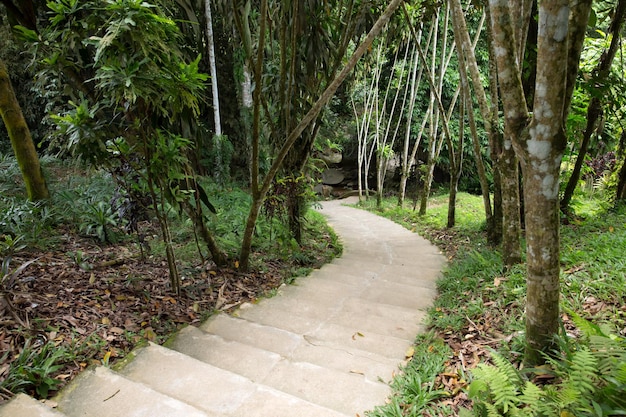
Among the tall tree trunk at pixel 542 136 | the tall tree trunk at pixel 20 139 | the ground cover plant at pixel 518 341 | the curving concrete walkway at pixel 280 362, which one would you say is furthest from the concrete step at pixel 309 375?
the tall tree trunk at pixel 20 139

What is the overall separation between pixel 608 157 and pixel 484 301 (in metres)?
8.67

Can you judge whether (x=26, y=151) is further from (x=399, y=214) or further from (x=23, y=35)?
(x=399, y=214)

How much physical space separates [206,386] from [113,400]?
421 millimetres

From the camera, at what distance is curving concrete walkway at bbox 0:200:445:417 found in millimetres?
1703

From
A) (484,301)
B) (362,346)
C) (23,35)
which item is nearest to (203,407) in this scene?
(362,346)

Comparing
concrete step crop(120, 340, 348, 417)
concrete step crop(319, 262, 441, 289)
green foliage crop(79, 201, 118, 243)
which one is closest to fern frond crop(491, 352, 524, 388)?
concrete step crop(120, 340, 348, 417)

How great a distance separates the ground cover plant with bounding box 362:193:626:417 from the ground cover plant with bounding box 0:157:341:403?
1.58 m

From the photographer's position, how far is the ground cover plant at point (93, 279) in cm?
199

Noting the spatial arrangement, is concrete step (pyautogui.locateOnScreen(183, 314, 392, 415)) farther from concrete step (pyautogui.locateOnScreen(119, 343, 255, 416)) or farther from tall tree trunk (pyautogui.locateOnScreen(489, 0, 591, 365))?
tall tree trunk (pyautogui.locateOnScreen(489, 0, 591, 365))

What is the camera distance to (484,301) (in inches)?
110

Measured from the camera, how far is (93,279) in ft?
9.27

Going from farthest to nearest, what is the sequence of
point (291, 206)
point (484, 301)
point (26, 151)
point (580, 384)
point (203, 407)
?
1. point (291, 206)
2. point (26, 151)
3. point (484, 301)
4. point (203, 407)
5. point (580, 384)

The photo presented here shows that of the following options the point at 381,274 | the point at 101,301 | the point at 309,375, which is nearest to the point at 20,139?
the point at 101,301

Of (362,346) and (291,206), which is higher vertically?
(291,206)
